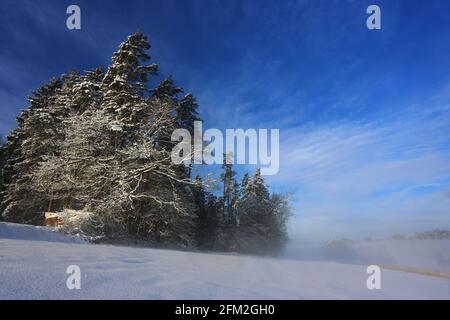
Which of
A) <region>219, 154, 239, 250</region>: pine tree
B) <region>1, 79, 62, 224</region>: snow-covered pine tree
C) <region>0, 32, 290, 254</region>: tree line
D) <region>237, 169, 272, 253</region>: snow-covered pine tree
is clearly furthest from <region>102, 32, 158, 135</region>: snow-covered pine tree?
<region>237, 169, 272, 253</region>: snow-covered pine tree

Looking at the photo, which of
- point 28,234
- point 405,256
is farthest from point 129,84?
point 405,256

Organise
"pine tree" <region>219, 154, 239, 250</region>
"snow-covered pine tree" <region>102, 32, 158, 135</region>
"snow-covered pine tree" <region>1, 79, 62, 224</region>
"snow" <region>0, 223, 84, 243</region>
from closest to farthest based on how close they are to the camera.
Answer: "snow" <region>0, 223, 84, 243</region> < "snow-covered pine tree" <region>102, 32, 158, 135</region> < "snow-covered pine tree" <region>1, 79, 62, 224</region> < "pine tree" <region>219, 154, 239, 250</region>

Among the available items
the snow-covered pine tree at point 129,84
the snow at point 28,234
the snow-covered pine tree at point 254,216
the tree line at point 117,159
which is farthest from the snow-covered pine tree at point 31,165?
the snow-covered pine tree at point 254,216

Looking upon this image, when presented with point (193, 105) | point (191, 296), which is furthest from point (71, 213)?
point (193, 105)

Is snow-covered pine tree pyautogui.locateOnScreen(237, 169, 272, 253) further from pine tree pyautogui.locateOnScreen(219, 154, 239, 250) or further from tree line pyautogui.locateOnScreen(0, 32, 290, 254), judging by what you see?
tree line pyautogui.locateOnScreen(0, 32, 290, 254)

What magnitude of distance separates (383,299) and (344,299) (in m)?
0.61

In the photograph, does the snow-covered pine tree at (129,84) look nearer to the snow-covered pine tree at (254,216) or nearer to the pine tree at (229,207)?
the pine tree at (229,207)

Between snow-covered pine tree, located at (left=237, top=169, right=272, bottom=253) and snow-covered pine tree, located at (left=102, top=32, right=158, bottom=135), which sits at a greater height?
snow-covered pine tree, located at (left=102, top=32, right=158, bottom=135)

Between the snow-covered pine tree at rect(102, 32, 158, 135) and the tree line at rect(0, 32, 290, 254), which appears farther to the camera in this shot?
the snow-covered pine tree at rect(102, 32, 158, 135)

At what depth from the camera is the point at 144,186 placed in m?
21.5

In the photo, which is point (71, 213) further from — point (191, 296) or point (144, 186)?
point (191, 296)

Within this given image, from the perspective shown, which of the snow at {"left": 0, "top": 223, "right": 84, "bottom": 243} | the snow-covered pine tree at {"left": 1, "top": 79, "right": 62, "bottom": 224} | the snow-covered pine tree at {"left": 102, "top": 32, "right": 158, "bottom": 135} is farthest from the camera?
the snow-covered pine tree at {"left": 1, "top": 79, "right": 62, "bottom": 224}

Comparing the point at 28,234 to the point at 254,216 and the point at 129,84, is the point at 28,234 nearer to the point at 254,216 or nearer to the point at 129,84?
the point at 129,84

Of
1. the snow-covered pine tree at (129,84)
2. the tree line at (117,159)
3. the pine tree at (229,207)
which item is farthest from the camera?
the pine tree at (229,207)
